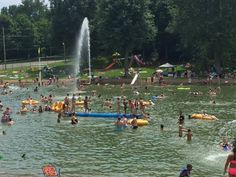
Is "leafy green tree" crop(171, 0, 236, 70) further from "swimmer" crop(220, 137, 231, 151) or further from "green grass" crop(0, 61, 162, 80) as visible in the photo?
"swimmer" crop(220, 137, 231, 151)

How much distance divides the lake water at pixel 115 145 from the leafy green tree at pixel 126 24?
35145 mm

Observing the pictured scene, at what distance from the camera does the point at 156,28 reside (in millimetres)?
98750

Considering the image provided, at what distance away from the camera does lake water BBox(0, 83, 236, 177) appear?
101 feet

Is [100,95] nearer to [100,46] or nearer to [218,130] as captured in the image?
[218,130]

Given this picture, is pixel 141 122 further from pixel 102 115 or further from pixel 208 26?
pixel 208 26

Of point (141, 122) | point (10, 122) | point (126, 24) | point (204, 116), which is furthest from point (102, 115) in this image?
point (126, 24)

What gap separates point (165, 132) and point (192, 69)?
49.7m

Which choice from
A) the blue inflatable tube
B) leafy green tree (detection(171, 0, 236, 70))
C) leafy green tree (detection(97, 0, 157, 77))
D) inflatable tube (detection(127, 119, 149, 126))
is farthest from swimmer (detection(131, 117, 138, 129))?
leafy green tree (detection(97, 0, 157, 77))

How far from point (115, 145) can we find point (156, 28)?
209 ft

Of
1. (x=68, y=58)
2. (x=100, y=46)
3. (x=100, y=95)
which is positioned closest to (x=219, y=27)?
(x=100, y=95)

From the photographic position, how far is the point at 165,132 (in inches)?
1646

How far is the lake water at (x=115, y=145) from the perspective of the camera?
3078 centimetres

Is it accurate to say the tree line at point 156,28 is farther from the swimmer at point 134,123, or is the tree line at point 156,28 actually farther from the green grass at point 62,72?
the swimmer at point 134,123

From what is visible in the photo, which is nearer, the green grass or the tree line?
the tree line
